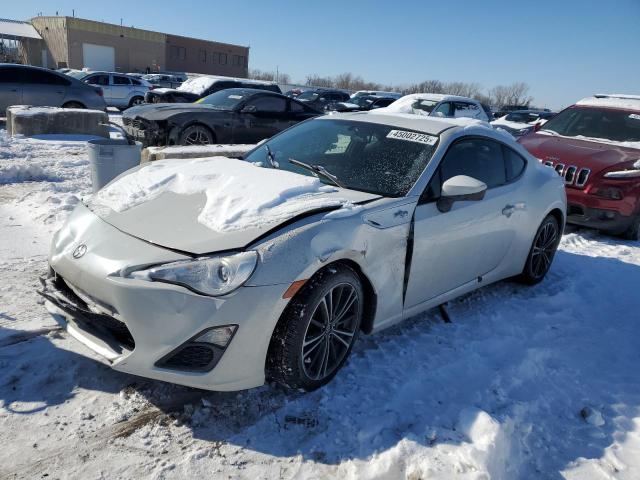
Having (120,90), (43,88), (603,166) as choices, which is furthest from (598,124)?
(120,90)

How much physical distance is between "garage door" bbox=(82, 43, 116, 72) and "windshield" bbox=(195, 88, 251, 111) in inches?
1844

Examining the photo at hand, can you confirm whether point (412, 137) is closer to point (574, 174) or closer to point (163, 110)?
point (574, 174)

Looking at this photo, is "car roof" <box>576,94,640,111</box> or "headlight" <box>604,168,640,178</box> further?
"car roof" <box>576,94,640,111</box>

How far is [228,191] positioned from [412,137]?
148 cm

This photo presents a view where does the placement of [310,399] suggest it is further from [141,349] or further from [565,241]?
[565,241]

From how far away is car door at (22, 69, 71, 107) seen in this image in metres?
13.5

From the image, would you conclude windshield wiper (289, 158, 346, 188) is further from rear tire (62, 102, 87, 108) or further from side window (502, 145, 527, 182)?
rear tire (62, 102, 87, 108)

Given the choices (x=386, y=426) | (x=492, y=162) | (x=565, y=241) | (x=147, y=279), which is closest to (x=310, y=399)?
(x=386, y=426)

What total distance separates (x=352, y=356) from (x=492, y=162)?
2.08 meters

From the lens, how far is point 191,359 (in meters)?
2.37

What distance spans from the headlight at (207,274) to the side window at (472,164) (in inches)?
58.4

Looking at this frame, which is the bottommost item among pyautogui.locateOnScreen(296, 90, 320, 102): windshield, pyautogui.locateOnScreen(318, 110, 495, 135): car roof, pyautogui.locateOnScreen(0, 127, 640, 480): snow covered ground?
pyautogui.locateOnScreen(0, 127, 640, 480): snow covered ground

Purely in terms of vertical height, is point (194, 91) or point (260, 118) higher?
point (194, 91)

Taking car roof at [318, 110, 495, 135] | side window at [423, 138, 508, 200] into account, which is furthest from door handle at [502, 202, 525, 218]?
car roof at [318, 110, 495, 135]
